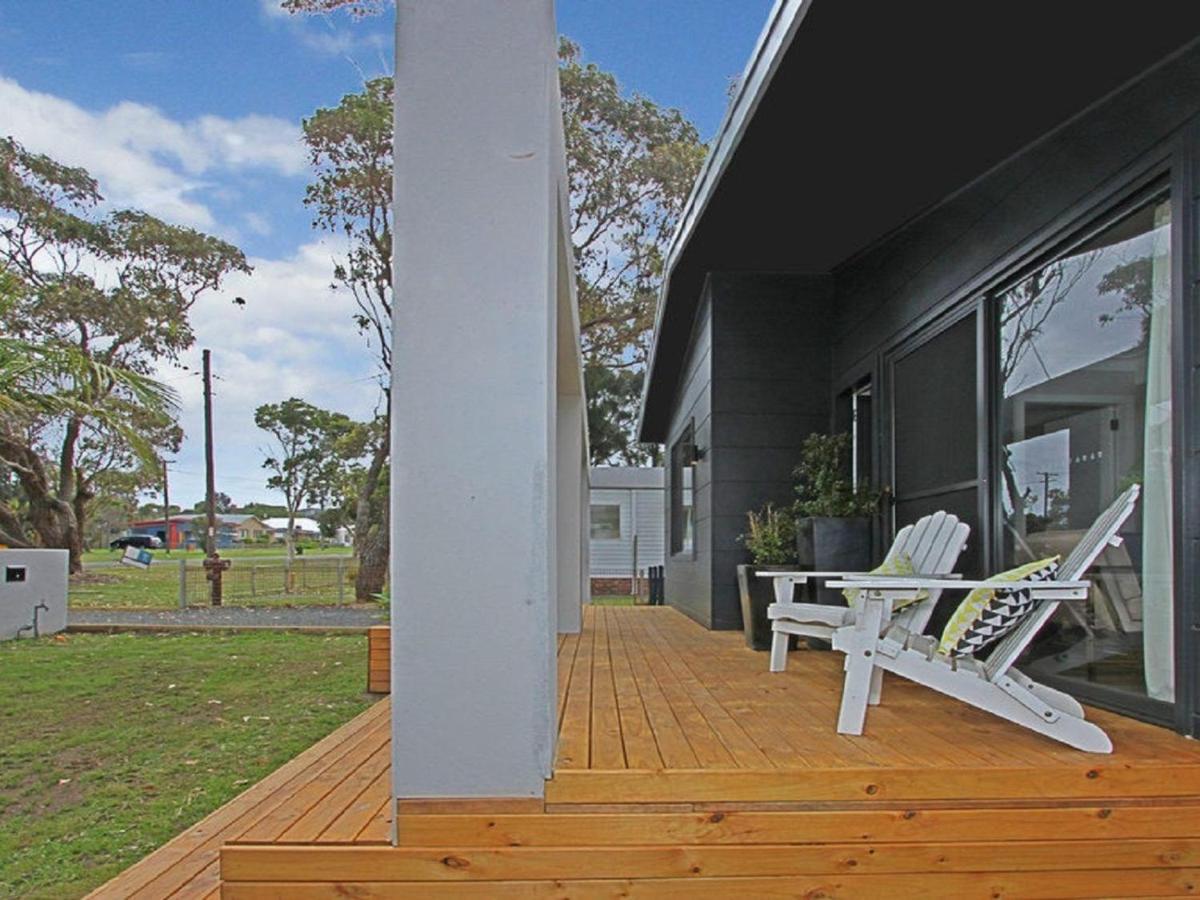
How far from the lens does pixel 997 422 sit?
3797 mm

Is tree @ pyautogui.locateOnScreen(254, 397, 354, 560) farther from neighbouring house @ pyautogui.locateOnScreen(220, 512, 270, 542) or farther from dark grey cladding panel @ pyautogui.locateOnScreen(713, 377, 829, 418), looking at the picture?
dark grey cladding panel @ pyautogui.locateOnScreen(713, 377, 829, 418)

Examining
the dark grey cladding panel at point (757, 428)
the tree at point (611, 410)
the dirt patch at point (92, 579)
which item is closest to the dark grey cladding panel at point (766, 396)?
the dark grey cladding panel at point (757, 428)

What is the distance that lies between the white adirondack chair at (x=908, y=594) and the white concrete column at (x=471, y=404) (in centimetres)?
139

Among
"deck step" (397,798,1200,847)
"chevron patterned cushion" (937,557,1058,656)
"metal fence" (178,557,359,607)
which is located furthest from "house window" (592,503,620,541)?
"deck step" (397,798,1200,847)

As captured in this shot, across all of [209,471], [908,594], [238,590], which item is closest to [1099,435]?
[908,594]

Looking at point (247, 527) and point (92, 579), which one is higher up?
point (92, 579)

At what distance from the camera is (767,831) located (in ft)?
6.92

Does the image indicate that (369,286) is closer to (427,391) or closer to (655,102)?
(655,102)

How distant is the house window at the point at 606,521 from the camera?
1781cm

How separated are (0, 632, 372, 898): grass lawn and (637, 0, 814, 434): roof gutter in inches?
142

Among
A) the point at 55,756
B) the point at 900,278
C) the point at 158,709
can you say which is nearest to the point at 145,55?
the point at 158,709

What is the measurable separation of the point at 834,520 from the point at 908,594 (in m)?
2.01

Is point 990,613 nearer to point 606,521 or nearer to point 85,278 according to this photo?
point 606,521

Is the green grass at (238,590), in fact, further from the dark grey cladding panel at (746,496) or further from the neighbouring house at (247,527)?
the neighbouring house at (247,527)
